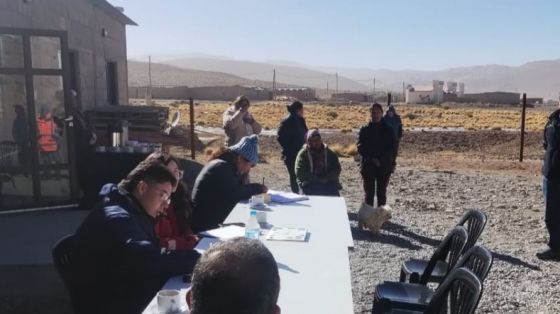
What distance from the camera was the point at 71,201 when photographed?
23.5ft

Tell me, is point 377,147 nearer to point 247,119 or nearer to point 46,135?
point 247,119

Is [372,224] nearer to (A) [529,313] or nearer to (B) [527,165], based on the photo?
(A) [529,313]

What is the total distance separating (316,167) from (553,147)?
8.31 ft

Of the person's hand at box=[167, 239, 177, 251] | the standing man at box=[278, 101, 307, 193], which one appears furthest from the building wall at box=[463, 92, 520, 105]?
the person's hand at box=[167, 239, 177, 251]

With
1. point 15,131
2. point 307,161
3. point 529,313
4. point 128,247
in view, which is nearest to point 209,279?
point 128,247

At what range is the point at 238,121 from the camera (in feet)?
25.6

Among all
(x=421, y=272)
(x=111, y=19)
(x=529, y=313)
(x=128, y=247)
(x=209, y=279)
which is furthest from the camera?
(x=111, y=19)

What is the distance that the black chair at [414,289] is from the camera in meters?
3.07

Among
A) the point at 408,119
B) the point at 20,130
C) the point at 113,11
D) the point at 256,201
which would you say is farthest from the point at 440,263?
the point at 408,119

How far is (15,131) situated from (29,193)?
0.78 m

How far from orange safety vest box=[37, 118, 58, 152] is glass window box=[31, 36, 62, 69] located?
2.27 ft

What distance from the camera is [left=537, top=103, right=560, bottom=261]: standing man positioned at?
576 cm

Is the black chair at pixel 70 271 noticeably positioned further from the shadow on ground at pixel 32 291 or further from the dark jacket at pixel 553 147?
the dark jacket at pixel 553 147

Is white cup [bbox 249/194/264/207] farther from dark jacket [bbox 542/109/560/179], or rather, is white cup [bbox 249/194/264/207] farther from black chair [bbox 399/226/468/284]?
dark jacket [bbox 542/109/560/179]
